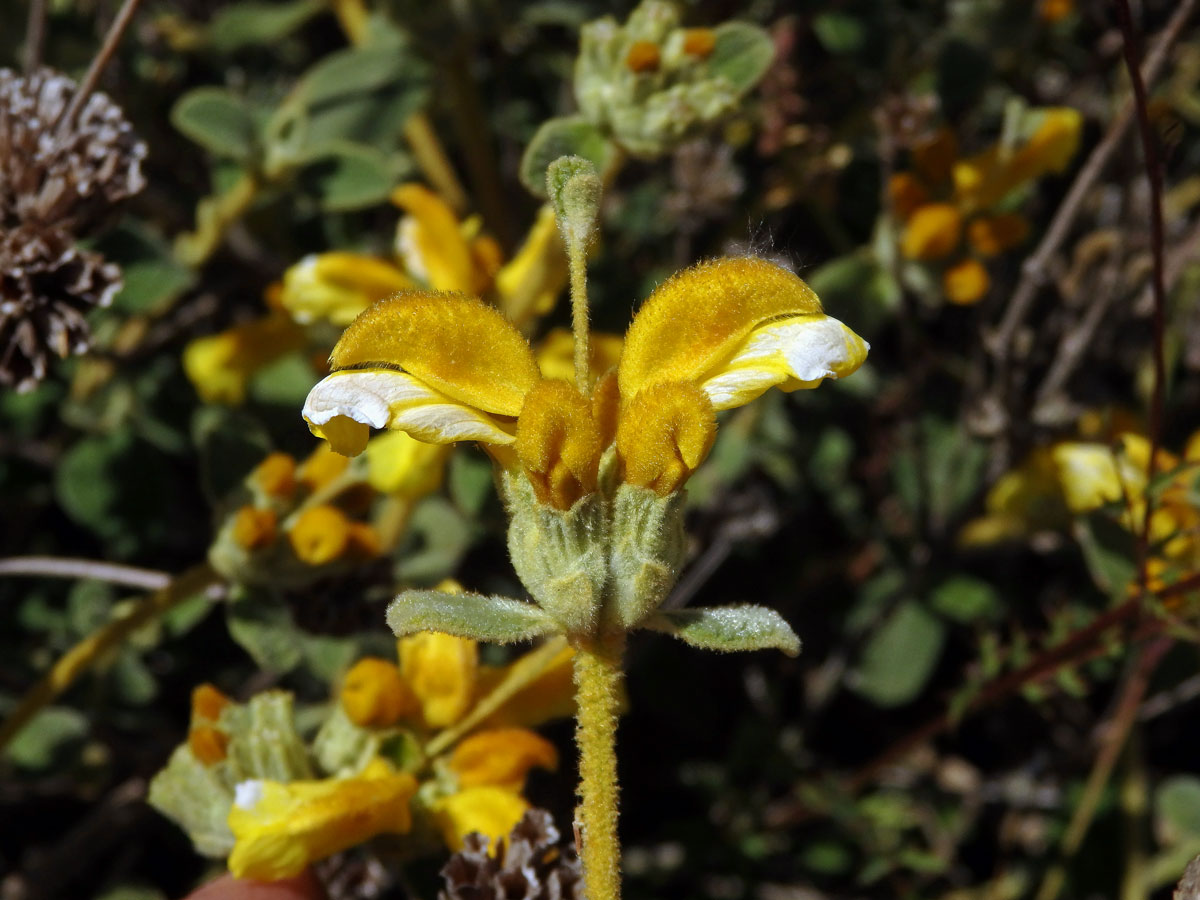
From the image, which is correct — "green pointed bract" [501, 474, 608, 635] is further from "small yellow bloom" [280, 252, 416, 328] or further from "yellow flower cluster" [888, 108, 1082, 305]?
"yellow flower cluster" [888, 108, 1082, 305]

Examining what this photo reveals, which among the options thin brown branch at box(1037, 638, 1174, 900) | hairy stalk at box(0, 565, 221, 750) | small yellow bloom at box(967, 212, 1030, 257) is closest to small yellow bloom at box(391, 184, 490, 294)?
hairy stalk at box(0, 565, 221, 750)

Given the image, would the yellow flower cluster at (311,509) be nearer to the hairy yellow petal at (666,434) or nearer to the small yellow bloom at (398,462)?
the small yellow bloom at (398,462)

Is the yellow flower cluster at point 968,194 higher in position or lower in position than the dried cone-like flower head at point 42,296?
lower

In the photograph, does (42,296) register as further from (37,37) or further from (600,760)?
(600,760)

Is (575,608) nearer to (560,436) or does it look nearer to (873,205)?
(560,436)

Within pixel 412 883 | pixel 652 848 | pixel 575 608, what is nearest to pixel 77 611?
pixel 412 883

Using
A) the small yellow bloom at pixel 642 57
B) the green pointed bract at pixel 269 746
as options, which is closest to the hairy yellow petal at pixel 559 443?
the green pointed bract at pixel 269 746
